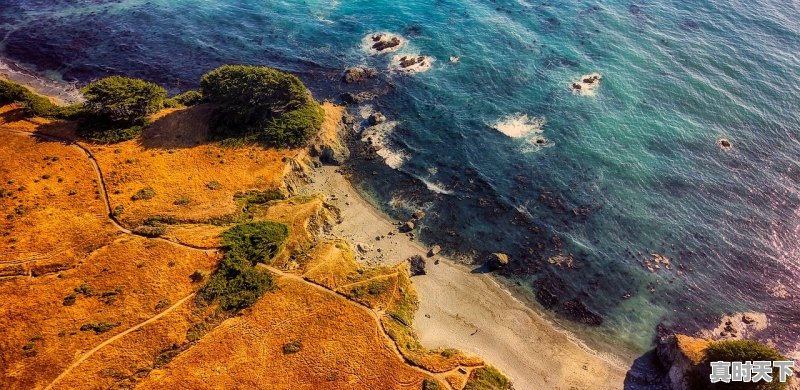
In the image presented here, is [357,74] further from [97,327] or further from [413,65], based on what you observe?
[97,327]

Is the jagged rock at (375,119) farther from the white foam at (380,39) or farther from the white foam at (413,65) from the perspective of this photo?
the white foam at (380,39)

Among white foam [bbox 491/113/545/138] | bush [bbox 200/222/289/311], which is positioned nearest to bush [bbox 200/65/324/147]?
bush [bbox 200/222/289/311]

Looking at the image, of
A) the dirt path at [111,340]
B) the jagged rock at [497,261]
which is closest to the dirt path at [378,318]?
the dirt path at [111,340]

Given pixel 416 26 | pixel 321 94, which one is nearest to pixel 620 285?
pixel 321 94

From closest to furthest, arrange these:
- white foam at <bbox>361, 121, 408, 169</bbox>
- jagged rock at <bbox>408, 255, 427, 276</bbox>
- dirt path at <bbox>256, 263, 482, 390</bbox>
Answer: dirt path at <bbox>256, 263, 482, 390</bbox> → jagged rock at <bbox>408, 255, 427, 276</bbox> → white foam at <bbox>361, 121, 408, 169</bbox>

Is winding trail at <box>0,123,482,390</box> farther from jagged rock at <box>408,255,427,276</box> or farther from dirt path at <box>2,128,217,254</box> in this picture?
jagged rock at <box>408,255,427,276</box>

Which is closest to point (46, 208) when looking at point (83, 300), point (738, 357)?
point (83, 300)
